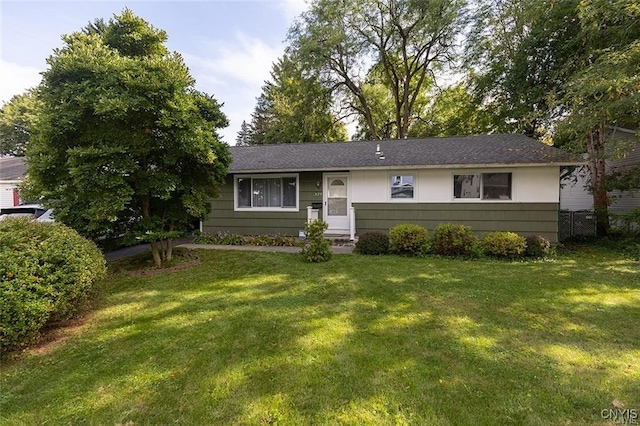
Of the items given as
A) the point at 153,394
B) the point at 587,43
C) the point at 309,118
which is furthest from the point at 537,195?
the point at 309,118

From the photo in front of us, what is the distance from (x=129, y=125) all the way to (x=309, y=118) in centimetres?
1652

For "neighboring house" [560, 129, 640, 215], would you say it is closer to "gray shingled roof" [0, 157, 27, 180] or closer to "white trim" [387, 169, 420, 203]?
"white trim" [387, 169, 420, 203]

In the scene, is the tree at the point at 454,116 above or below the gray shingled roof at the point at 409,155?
above

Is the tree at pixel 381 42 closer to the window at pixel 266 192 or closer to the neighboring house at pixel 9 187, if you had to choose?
the window at pixel 266 192

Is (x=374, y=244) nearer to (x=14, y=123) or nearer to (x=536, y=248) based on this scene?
(x=536, y=248)

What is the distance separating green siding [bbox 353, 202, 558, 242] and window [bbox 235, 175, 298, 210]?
2.36 meters

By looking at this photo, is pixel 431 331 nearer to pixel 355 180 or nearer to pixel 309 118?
pixel 355 180

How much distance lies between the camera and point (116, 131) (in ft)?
19.8

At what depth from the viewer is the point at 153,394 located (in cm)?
266

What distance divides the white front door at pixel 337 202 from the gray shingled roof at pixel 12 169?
13.9 metres

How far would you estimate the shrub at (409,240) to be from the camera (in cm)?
803

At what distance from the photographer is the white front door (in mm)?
10430

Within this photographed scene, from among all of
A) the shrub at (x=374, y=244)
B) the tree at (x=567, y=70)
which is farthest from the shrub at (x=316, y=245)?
the tree at (x=567, y=70)

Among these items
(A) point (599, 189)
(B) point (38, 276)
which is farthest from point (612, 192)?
(B) point (38, 276)
